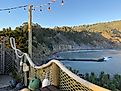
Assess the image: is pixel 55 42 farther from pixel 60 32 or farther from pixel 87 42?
pixel 87 42

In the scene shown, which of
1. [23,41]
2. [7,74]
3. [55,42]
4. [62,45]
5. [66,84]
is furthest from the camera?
[62,45]

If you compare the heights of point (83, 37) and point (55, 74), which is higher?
point (83, 37)

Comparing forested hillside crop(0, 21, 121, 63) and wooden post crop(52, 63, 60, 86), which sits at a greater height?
forested hillside crop(0, 21, 121, 63)

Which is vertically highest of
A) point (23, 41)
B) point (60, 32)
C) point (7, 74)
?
point (60, 32)

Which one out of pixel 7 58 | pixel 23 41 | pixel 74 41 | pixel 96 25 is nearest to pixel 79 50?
pixel 74 41

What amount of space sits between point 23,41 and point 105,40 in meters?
99.1

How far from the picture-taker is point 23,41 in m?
14.6

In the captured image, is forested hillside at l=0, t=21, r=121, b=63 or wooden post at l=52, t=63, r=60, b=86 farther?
forested hillside at l=0, t=21, r=121, b=63

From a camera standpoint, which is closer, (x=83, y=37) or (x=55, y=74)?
Result: (x=55, y=74)

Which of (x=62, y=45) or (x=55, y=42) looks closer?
(x=55, y=42)

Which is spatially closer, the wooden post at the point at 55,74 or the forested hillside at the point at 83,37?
the wooden post at the point at 55,74

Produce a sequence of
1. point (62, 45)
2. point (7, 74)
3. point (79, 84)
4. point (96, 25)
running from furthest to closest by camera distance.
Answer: point (96, 25) < point (62, 45) < point (7, 74) < point (79, 84)

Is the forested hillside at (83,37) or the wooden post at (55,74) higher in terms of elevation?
the forested hillside at (83,37)

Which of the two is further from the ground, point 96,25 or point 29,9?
point 96,25
